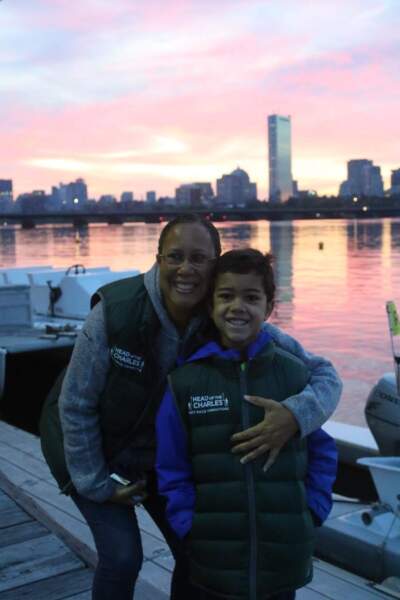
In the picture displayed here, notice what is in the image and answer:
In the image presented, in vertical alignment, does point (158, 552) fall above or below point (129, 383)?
below

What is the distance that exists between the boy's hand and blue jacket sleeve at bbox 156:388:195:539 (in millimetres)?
173

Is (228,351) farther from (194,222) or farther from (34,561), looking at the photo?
(34,561)

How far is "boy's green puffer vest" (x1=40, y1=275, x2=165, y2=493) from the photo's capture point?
2363 millimetres

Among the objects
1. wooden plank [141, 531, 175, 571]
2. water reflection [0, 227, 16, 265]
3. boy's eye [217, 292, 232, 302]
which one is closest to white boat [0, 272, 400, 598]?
wooden plank [141, 531, 175, 571]

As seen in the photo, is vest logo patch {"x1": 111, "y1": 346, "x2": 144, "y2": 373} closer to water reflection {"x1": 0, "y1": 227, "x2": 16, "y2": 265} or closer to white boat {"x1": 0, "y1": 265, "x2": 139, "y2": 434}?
white boat {"x1": 0, "y1": 265, "x2": 139, "y2": 434}

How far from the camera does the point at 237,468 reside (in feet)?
7.29

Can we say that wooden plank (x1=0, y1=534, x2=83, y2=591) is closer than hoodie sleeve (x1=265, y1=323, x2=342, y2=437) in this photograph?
No

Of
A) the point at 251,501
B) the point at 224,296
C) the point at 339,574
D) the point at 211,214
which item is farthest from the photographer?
the point at 211,214

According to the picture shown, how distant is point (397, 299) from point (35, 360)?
21722mm

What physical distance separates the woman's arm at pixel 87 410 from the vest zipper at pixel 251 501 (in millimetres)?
451

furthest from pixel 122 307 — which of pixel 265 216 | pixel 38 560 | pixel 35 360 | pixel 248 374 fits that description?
pixel 265 216

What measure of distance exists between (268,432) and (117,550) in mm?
676

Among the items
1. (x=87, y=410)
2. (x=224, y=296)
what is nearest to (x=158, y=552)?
(x=87, y=410)

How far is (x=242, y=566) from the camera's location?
223 centimetres
